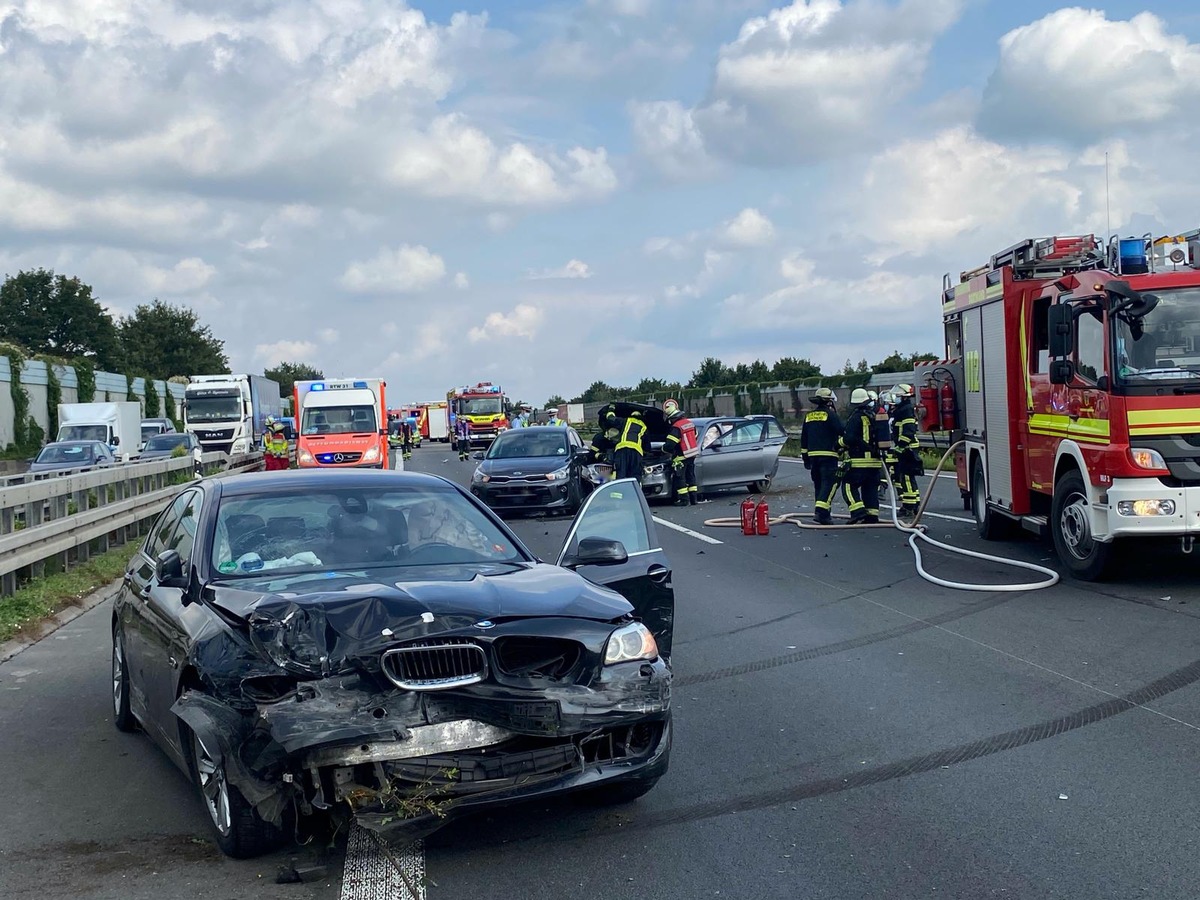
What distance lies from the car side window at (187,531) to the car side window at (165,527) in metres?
0.08

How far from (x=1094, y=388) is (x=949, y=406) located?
16.5ft

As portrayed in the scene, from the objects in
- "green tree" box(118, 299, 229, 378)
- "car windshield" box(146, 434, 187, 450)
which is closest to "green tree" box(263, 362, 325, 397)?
"green tree" box(118, 299, 229, 378)

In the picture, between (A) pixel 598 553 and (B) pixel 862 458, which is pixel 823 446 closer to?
(B) pixel 862 458

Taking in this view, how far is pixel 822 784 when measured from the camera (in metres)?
5.73

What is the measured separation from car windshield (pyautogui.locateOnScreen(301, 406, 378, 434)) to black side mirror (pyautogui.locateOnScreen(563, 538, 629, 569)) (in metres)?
27.2

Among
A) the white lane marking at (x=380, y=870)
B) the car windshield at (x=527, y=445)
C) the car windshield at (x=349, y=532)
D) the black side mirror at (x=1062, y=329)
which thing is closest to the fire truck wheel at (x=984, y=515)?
the black side mirror at (x=1062, y=329)

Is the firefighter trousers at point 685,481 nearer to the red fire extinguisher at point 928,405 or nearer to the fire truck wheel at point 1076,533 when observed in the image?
the red fire extinguisher at point 928,405

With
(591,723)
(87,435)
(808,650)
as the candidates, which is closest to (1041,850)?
(591,723)

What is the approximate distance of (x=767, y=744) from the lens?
6457 millimetres

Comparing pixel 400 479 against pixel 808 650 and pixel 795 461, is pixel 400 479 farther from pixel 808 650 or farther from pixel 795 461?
pixel 795 461

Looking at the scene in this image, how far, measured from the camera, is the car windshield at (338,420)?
32.9 meters

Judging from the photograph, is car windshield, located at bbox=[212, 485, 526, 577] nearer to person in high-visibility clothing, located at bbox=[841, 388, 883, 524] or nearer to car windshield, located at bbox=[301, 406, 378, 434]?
person in high-visibility clothing, located at bbox=[841, 388, 883, 524]

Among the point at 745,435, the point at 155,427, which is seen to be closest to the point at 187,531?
the point at 745,435

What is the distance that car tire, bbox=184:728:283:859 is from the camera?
4801 millimetres
